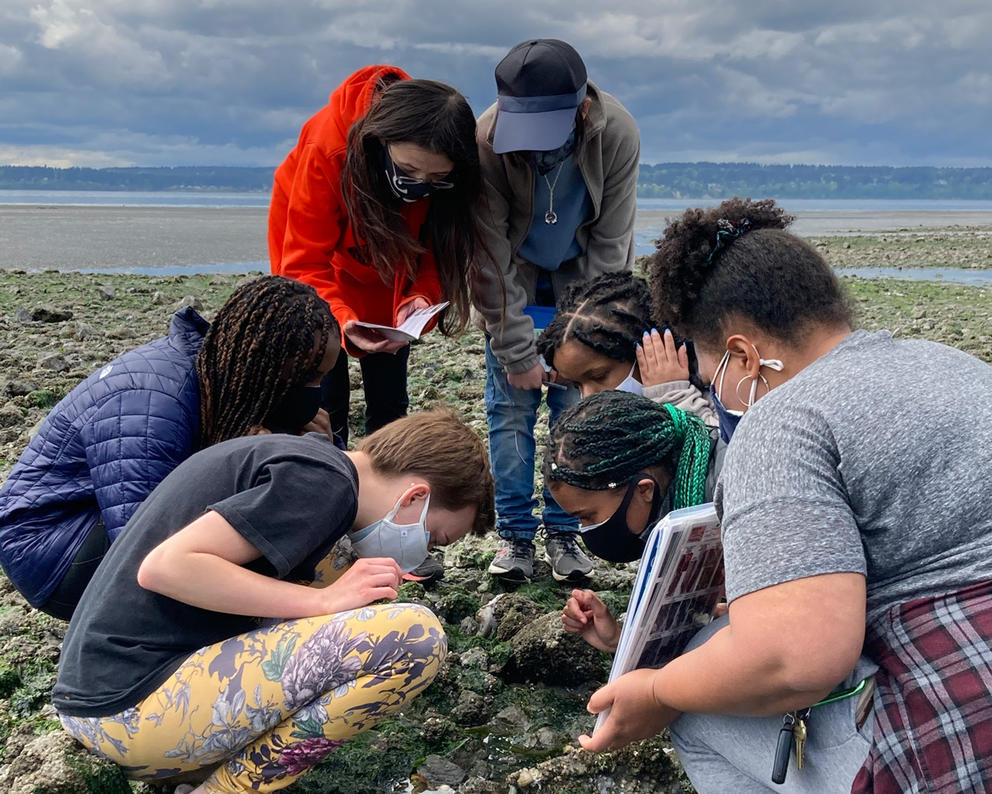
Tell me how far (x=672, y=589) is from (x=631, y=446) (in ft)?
1.51

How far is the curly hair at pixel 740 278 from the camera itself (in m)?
2.14

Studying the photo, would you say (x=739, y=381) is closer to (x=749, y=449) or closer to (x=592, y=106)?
(x=749, y=449)

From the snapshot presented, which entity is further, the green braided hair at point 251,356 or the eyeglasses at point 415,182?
the eyeglasses at point 415,182

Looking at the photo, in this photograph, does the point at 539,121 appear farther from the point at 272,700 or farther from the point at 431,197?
the point at 272,700

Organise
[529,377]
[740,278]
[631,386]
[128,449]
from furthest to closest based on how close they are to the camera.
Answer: [529,377] < [631,386] < [128,449] < [740,278]

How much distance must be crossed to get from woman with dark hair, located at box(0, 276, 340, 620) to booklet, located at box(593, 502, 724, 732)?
A: 1.29 metres

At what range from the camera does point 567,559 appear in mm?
4098

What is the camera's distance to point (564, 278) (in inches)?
168

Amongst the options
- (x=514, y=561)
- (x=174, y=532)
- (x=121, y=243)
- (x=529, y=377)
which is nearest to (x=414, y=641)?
(x=174, y=532)

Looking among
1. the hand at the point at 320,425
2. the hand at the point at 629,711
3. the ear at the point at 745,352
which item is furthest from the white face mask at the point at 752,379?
the hand at the point at 320,425

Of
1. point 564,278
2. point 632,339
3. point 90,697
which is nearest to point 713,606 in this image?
point 632,339

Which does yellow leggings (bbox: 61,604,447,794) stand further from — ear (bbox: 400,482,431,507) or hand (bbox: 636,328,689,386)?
hand (bbox: 636,328,689,386)

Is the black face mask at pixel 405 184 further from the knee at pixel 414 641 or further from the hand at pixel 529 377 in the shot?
the knee at pixel 414 641

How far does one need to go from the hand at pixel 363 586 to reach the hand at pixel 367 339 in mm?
1387
